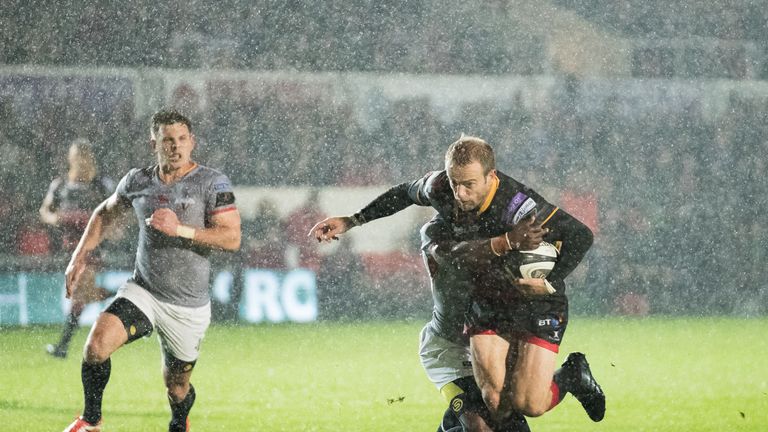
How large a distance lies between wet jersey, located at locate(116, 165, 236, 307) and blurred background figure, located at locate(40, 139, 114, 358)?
2733 millimetres

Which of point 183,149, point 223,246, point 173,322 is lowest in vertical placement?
point 173,322

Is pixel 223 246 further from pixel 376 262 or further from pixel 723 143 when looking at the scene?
pixel 723 143

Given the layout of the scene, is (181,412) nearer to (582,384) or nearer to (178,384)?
(178,384)

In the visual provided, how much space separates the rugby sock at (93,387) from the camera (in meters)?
5.35

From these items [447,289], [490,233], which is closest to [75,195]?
[447,289]

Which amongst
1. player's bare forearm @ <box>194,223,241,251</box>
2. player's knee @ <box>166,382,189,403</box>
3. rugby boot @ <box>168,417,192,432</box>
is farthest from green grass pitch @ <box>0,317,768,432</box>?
player's bare forearm @ <box>194,223,241,251</box>

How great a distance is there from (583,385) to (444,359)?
0.73m

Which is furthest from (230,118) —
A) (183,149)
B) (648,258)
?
(183,149)

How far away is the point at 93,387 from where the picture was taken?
5355mm

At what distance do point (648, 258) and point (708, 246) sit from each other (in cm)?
95

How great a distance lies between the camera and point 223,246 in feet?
17.9

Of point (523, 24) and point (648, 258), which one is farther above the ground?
point (523, 24)

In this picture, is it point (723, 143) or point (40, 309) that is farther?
point (723, 143)

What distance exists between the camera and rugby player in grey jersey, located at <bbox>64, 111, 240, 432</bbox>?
549cm
